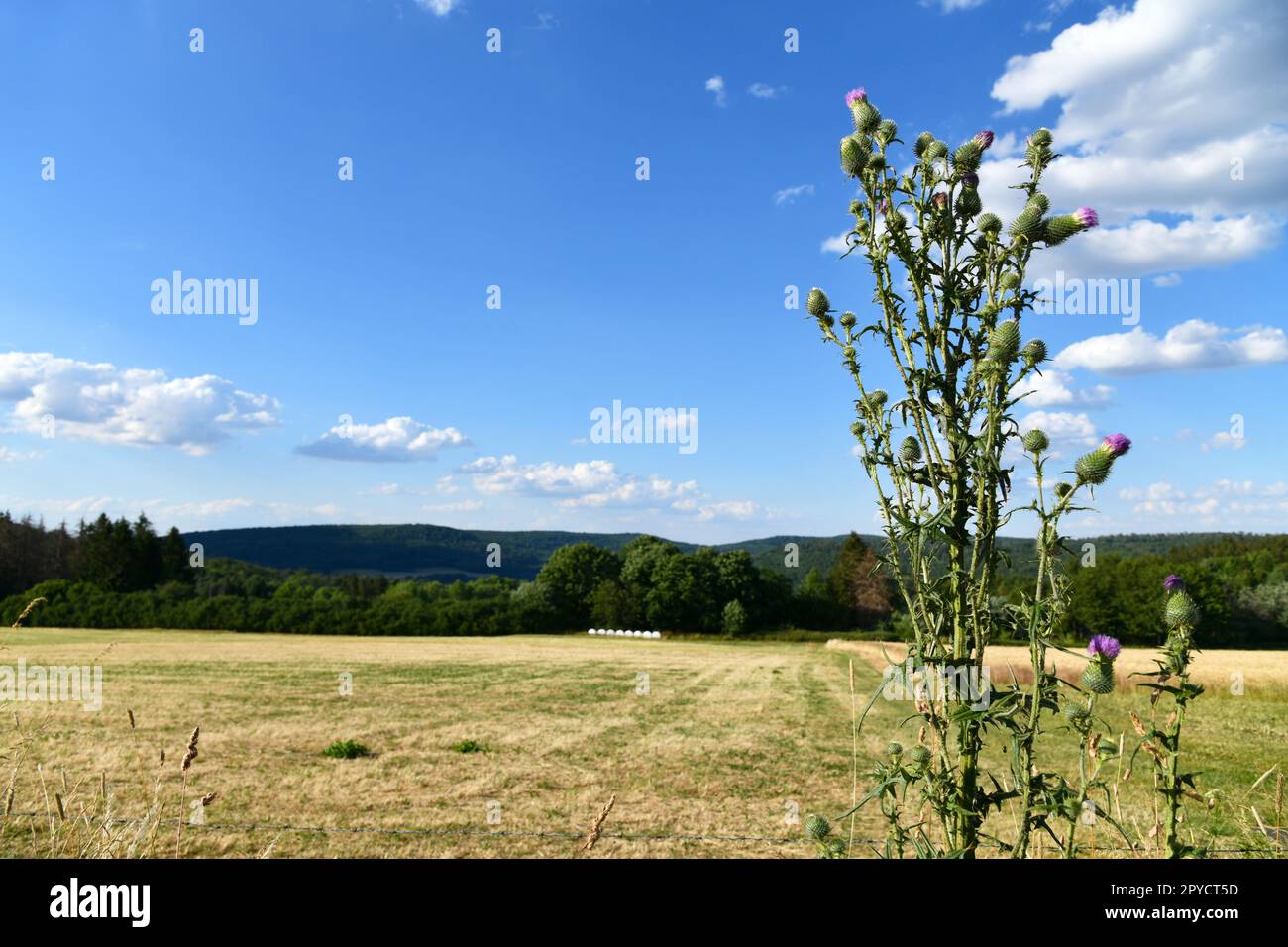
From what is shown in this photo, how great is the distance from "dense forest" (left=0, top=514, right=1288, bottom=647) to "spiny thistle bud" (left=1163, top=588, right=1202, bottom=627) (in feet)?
182

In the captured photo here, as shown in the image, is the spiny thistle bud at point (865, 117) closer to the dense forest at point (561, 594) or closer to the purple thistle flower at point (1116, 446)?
the purple thistle flower at point (1116, 446)

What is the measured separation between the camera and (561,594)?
6625 cm

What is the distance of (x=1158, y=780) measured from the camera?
130 inches

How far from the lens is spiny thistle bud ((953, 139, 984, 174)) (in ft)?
9.87

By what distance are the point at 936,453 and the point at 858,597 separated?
229 ft

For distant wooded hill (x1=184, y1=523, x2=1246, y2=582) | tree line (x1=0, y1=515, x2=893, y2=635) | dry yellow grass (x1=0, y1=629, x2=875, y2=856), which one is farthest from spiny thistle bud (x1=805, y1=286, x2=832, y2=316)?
distant wooded hill (x1=184, y1=523, x2=1246, y2=582)

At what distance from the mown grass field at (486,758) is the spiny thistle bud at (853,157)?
3.38m

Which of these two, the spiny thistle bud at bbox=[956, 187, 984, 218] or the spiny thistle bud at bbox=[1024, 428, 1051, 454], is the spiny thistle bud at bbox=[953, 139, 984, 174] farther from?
the spiny thistle bud at bbox=[1024, 428, 1051, 454]

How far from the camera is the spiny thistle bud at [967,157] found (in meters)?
3.01

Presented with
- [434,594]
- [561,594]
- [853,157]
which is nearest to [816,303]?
[853,157]

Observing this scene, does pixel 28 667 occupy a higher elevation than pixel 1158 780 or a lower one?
lower

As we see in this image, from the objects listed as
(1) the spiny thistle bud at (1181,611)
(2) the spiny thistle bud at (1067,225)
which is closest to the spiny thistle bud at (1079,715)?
(1) the spiny thistle bud at (1181,611)
